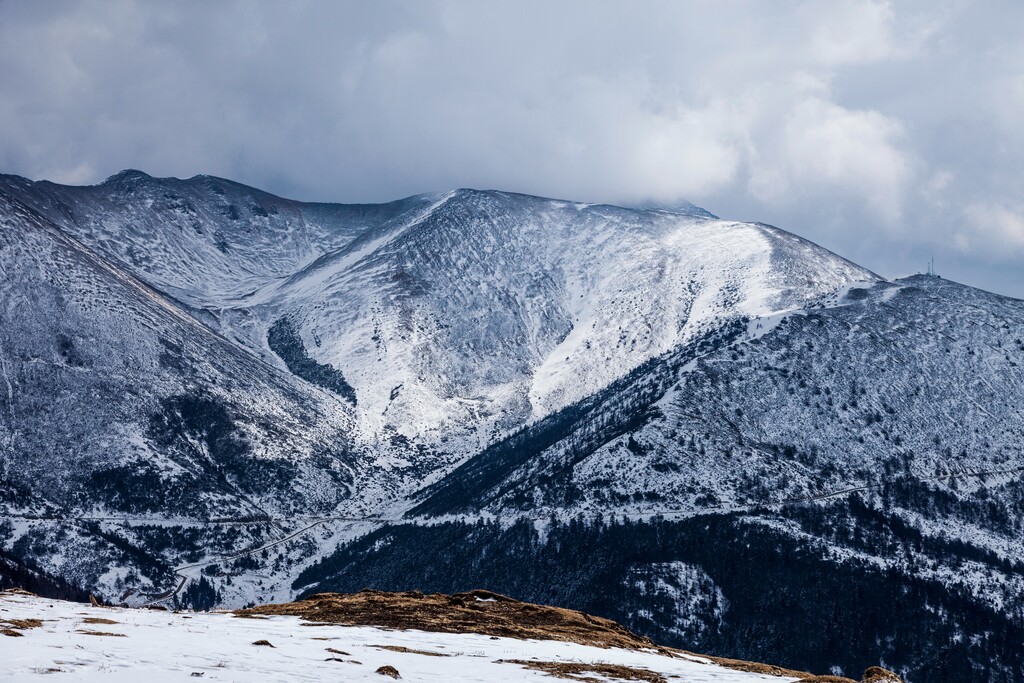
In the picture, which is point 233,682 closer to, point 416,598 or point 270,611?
point 270,611

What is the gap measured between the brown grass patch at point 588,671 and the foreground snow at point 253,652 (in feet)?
2.98

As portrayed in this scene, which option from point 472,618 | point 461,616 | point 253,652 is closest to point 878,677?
point 472,618

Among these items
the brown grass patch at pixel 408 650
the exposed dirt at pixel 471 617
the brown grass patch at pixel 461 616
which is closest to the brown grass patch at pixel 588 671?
the brown grass patch at pixel 408 650

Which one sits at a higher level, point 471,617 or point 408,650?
point 408,650

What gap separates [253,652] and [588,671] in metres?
16.5

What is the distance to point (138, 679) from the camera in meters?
43.3

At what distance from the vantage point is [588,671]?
5869cm

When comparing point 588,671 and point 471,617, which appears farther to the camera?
point 471,617

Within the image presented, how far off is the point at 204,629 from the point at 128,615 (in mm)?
8817

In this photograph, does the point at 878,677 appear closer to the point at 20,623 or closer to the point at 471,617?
the point at 471,617

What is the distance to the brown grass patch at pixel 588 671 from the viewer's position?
185 feet

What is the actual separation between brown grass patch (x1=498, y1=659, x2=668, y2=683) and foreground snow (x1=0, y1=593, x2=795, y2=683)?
2.98 ft

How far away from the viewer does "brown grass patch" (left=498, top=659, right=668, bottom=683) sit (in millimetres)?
56438

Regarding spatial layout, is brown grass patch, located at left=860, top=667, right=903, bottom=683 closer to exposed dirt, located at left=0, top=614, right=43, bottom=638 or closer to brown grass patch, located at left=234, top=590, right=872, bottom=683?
brown grass patch, located at left=234, top=590, right=872, bottom=683
